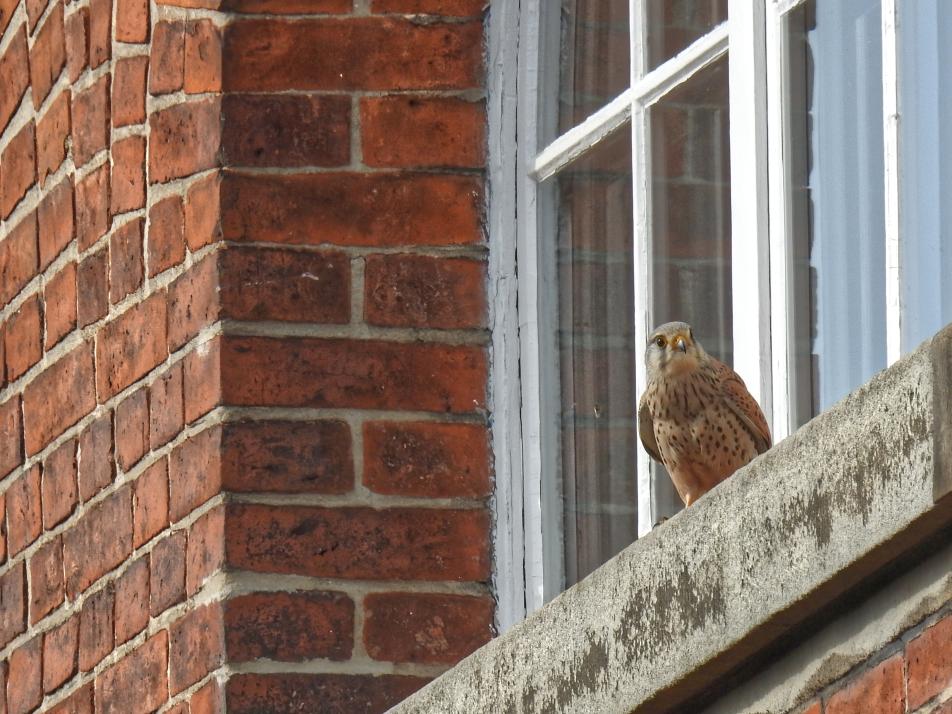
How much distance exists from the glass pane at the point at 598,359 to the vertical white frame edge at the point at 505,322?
0.09 metres

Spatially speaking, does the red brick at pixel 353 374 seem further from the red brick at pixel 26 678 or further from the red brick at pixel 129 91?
the red brick at pixel 26 678

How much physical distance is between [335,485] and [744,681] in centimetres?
122

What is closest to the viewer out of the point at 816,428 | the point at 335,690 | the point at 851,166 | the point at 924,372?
the point at 924,372

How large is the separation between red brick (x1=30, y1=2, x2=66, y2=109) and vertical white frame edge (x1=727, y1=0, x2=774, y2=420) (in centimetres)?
162

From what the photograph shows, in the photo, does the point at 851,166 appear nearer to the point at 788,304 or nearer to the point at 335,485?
the point at 788,304

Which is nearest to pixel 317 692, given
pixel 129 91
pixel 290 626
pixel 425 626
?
pixel 290 626

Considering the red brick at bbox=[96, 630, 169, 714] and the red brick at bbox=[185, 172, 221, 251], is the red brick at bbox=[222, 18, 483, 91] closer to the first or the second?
the red brick at bbox=[185, 172, 221, 251]

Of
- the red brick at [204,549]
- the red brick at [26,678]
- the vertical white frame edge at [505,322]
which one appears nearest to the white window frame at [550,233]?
the vertical white frame edge at [505,322]

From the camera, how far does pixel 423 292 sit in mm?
4137

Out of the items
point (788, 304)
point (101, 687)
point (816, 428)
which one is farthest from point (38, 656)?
point (816, 428)

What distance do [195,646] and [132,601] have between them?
277mm

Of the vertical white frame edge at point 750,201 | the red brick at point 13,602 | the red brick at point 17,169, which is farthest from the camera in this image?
the red brick at point 17,169

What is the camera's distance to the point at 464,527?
13.3ft

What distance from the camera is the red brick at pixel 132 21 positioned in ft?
14.3
